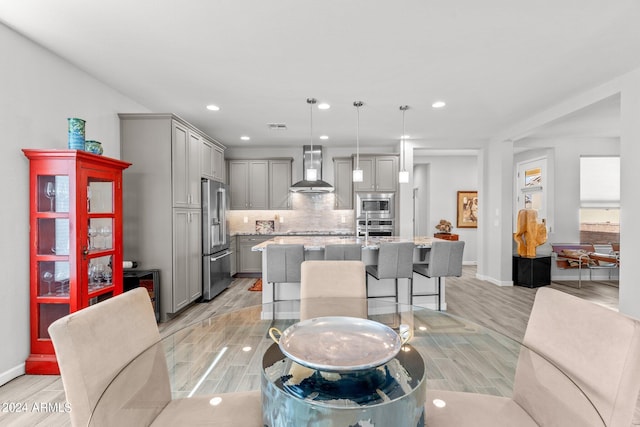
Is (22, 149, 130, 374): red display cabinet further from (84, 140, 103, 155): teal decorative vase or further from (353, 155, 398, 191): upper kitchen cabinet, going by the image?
(353, 155, 398, 191): upper kitchen cabinet

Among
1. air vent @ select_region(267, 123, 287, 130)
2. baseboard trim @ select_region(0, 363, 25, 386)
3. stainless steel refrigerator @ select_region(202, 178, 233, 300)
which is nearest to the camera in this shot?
baseboard trim @ select_region(0, 363, 25, 386)

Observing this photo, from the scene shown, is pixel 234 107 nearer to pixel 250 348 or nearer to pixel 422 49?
pixel 422 49

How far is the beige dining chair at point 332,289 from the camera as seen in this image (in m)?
1.95

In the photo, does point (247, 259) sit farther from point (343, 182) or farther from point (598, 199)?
point (598, 199)

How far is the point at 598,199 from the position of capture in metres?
5.89

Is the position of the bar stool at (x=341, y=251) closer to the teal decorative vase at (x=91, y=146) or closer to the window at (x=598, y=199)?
the teal decorative vase at (x=91, y=146)

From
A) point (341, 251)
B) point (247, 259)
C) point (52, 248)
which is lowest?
point (247, 259)

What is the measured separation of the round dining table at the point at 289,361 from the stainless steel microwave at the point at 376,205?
355 centimetres

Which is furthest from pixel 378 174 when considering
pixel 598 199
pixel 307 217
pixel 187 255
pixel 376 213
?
pixel 598 199

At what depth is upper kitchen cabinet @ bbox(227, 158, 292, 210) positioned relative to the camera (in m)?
6.16

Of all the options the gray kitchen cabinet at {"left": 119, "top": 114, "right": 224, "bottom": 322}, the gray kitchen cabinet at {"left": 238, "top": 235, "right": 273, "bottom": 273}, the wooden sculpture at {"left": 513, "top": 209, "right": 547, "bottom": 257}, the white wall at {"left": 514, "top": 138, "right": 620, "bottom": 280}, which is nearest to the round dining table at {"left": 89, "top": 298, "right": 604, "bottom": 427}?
the gray kitchen cabinet at {"left": 119, "top": 114, "right": 224, "bottom": 322}

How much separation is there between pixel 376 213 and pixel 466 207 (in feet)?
10.5

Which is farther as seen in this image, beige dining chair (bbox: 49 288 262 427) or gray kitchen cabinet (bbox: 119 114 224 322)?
gray kitchen cabinet (bbox: 119 114 224 322)

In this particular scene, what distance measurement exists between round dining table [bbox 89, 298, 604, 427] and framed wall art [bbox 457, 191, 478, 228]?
5.76 meters
